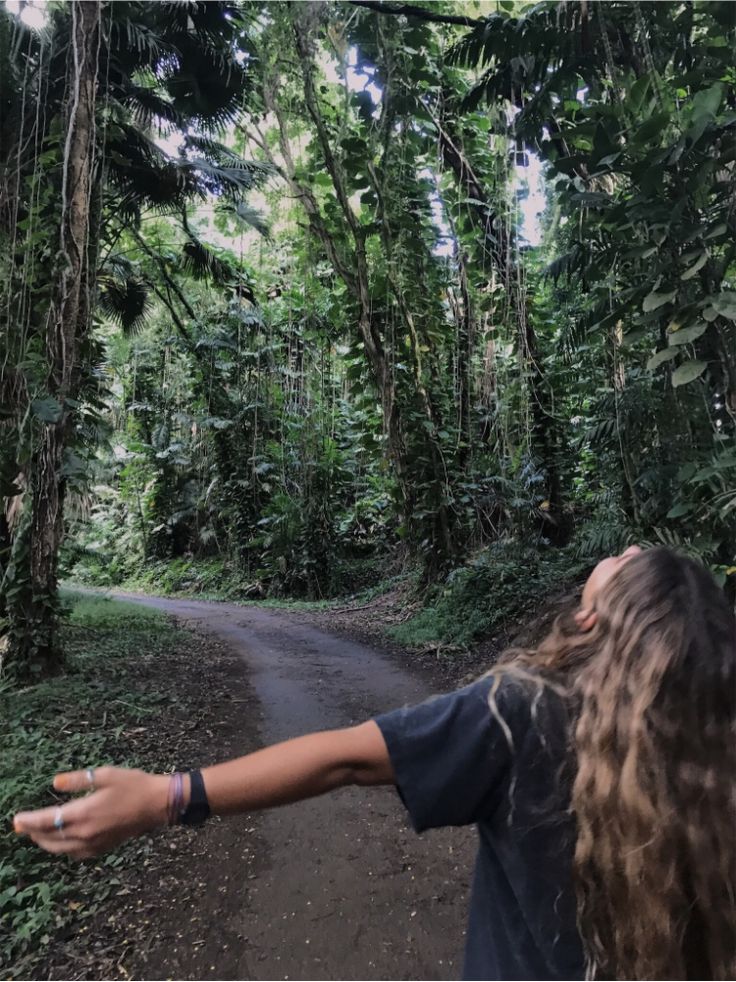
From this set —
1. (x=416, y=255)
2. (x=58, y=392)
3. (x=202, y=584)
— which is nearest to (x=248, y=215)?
(x=416, y=255)

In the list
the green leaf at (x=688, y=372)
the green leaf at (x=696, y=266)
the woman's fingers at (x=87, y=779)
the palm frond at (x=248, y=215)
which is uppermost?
the palm frond at (x=248, y=215)

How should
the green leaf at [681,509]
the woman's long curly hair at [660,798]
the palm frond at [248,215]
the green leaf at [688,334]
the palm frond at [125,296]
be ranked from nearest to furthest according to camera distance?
the woman's long curly hair at [660,798], the green leaf at [688,334], the green leaf at [681,509], the palm frond at [248,215], the palm frond at [125,296]

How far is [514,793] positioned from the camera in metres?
1.00

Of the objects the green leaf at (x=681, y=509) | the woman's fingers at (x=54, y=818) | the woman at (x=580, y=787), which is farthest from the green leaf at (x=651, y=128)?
the woman's fingers at (x=54, y=818)

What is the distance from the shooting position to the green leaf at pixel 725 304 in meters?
3.57

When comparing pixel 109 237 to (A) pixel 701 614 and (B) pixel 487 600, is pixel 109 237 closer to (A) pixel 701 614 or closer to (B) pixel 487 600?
(B) pixel 487 600

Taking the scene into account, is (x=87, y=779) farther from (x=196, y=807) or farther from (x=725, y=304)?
(x=725, y=304)

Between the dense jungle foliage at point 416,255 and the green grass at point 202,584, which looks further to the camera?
the green grass at point 202,584

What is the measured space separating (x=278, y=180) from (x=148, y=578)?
1513 centimetres

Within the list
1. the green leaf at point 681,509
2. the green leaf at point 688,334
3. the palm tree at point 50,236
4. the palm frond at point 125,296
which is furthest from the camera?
the palm frond at point 125,296

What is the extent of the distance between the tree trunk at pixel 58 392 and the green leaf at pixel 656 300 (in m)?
4.96

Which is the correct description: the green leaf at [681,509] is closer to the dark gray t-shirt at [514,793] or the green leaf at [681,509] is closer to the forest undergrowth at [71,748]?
the dark gray t-shirt at [514,793]

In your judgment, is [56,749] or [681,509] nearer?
[681,509]

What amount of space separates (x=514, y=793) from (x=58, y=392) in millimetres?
6111
